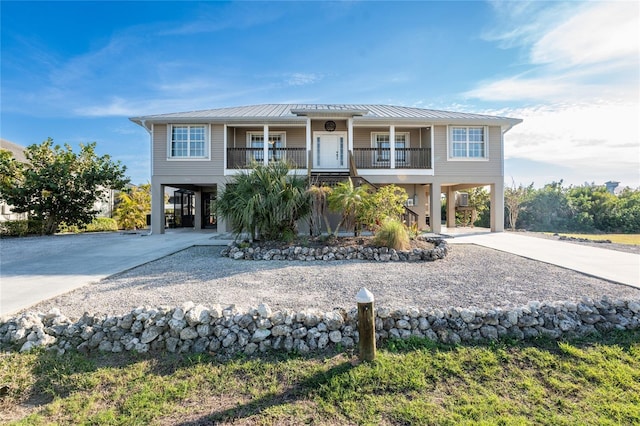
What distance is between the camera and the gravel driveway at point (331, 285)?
4.33 m

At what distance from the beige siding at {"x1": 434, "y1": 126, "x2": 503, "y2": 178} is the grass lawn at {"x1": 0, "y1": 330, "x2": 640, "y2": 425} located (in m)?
11.8

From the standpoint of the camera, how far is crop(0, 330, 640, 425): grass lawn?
7.40 feet

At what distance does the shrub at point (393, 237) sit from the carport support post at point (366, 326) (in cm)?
530

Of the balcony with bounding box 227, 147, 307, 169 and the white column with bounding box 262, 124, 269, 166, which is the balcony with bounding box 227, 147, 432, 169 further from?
the white column with bounding box 262, 124, 269, 166

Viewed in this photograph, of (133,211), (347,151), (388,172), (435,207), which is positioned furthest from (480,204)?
(133,211)

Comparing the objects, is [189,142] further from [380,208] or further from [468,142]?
[468,142]

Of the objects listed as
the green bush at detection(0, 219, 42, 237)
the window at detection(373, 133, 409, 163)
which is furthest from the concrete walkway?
the green bush at detection(0, 219, 42, 237)

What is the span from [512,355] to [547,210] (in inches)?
829

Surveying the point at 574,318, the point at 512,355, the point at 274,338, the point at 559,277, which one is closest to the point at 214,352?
the point at 274,338

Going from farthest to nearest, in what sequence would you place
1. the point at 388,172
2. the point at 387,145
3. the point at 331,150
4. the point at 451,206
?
the point at 451,206 < the point at 387,145 < the point at 331,150 < the point at 388,172

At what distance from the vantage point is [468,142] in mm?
14258

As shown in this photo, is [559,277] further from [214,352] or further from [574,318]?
[214,352]

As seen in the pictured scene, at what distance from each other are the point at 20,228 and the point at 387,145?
62.1ft

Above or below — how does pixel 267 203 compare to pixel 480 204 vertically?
below
